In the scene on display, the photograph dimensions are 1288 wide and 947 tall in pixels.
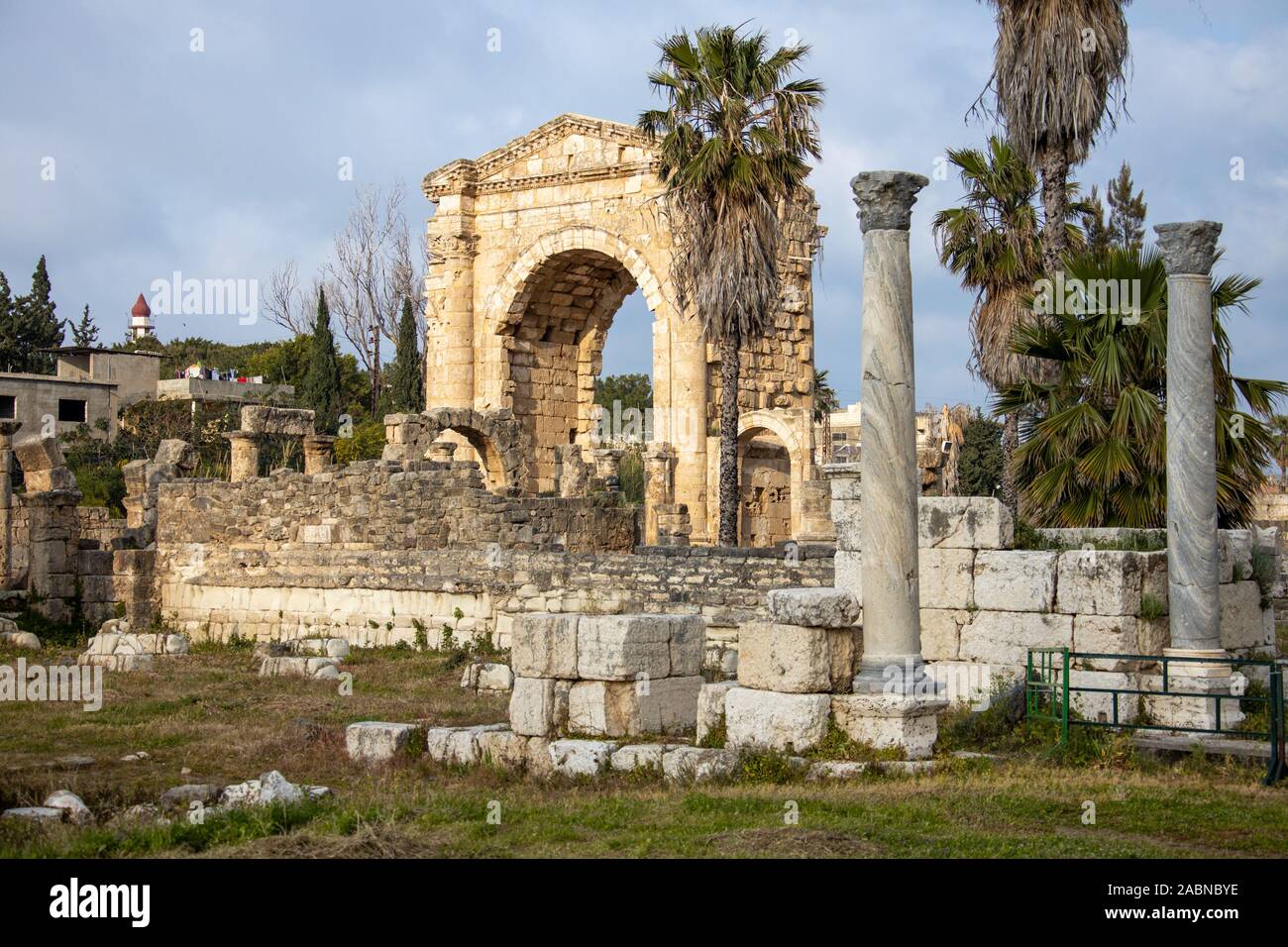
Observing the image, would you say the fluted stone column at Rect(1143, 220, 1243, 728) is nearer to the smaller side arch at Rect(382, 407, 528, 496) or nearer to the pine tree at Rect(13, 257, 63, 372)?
the smaller side arch at Rect(382, 407, 528, 496)

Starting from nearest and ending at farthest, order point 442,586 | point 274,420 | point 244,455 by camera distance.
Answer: point 442,586, point 274,420, point 244,455

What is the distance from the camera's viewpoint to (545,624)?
38.0 feet

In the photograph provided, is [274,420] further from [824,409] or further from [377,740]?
[824,409]

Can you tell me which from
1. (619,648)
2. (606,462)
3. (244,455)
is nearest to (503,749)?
(619,648)

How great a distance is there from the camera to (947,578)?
12.6m

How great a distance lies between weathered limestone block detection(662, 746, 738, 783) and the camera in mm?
9891

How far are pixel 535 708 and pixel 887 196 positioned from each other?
14.8 feet

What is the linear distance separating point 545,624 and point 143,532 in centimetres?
1450

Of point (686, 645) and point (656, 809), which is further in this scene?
point (686, 645)

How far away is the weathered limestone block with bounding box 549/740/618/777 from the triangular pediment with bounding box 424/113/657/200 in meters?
21.5

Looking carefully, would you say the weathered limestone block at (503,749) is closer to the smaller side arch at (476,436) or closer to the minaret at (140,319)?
the smaller side arch at (476,436)

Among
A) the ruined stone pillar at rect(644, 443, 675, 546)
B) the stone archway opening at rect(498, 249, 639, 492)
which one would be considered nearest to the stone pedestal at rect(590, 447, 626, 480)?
the ruined stone pillar at rect(644, 443, 675, 546)
